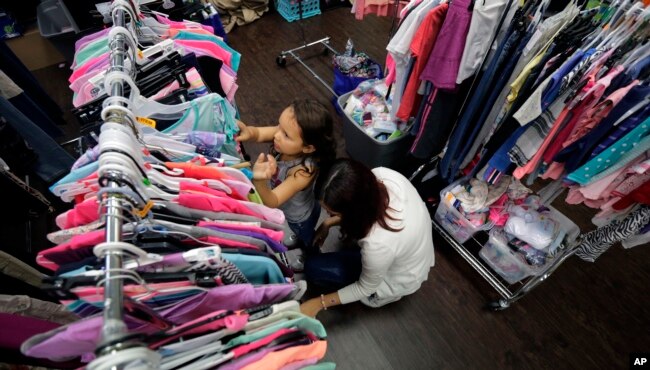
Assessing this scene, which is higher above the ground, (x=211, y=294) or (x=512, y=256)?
(x=211, y=294)

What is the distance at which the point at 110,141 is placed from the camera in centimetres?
62

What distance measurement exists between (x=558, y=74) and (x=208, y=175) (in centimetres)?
134

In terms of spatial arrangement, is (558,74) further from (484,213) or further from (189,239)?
(189,239)

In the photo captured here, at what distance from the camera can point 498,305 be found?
6.24ft

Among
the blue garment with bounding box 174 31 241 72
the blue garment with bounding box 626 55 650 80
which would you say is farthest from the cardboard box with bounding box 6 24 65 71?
the blue garment with bounding box 626 55 650 80

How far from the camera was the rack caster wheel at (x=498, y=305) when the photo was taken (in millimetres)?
1880

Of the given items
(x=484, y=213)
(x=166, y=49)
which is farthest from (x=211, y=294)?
(x=484, y=213)

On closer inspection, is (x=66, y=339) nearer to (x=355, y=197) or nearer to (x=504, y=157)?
(x=355, y=197)

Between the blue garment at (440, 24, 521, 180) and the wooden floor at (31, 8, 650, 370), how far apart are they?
621mm

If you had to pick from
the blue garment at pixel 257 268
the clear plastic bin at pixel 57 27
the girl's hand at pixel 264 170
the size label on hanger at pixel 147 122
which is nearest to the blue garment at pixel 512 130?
the girl's hand at pixel 264 170

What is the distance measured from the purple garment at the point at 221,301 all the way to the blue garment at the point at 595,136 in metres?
Result: 1.39

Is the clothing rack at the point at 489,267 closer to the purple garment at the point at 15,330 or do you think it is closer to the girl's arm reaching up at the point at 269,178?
the girl's arm reaching up at the point at 269,178

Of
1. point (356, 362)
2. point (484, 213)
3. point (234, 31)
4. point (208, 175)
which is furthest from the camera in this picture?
point (234, 31)

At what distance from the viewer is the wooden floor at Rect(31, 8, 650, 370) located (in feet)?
5.84
